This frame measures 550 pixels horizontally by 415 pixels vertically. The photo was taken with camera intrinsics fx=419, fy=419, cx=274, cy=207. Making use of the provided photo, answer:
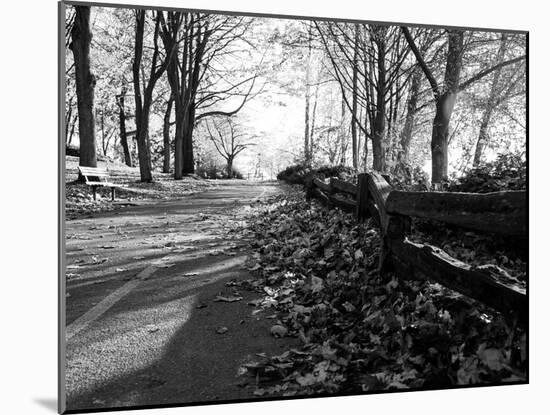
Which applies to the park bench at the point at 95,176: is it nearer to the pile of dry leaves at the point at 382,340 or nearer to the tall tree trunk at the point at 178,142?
the tall tree trunk at the point at 178,142

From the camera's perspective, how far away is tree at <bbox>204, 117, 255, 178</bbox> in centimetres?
340

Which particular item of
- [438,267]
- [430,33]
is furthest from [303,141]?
[438,267]

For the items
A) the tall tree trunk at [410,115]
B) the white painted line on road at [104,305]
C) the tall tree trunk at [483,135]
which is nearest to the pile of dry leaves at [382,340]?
the white painted line on road at [104,305]

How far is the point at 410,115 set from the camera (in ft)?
12.1

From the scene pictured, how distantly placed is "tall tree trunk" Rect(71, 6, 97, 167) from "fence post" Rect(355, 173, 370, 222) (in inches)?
96.3

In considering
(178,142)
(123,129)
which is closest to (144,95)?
(123,129)

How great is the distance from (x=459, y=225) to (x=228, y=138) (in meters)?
1.95

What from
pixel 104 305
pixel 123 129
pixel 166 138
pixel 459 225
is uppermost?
pixel 123 129

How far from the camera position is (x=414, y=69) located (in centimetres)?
359

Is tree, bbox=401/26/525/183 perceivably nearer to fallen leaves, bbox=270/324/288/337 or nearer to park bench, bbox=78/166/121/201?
fallen leaves, bbox=270/324/288/337

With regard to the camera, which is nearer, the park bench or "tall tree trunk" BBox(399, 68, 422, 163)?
the park bench

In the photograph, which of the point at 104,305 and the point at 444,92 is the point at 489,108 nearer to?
the point at 444,92

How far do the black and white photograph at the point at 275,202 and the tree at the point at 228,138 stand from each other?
0.02 meters

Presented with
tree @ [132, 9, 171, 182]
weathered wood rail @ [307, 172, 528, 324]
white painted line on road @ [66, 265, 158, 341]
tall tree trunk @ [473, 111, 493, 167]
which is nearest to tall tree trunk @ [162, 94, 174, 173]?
tree @ [132, 9, 171, 182]
